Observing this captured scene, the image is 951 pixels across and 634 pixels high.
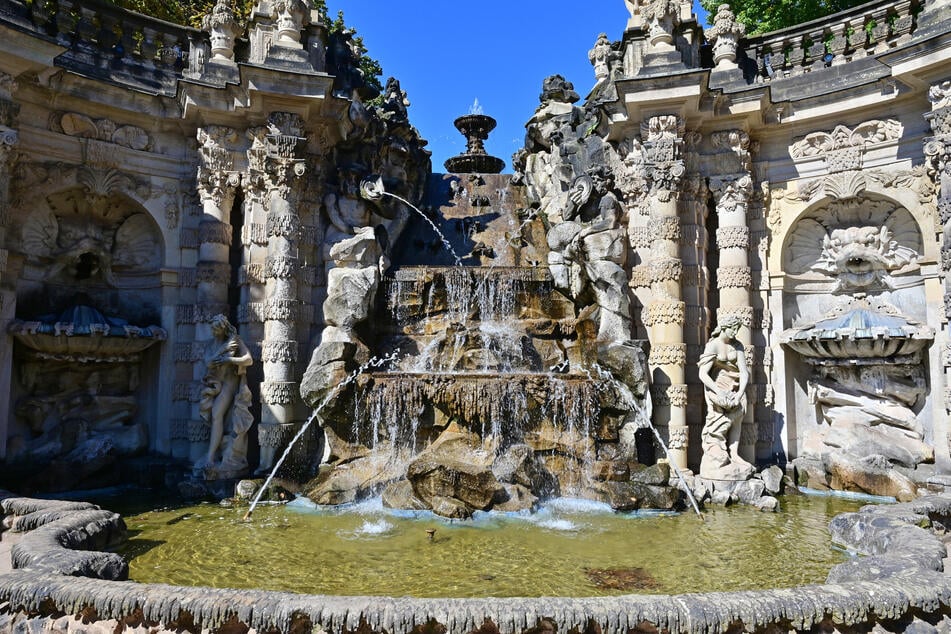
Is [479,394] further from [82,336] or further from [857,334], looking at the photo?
[82,336]

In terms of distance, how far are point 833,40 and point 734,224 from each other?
3.38 metres

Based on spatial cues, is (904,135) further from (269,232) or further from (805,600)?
(269,232)

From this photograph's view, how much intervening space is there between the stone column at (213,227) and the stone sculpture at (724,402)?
24.6ft

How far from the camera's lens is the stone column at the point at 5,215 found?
8.27 metres

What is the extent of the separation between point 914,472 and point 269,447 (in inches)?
363

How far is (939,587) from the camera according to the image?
154 inches

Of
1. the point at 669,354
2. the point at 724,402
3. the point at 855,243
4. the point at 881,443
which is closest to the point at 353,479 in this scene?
the point at 669,354

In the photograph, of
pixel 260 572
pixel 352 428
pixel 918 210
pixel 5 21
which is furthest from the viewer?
pixel 918 210

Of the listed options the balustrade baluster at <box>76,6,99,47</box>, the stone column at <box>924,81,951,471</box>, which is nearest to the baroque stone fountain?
the stone column at <box>924,81,951,471</box>

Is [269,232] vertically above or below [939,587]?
above

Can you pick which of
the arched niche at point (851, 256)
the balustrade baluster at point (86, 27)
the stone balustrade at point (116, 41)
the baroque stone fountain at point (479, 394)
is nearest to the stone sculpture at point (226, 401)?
the baroque stone fountain at point (479, 394)

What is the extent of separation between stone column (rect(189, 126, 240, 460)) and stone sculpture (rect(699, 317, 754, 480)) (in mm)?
7498

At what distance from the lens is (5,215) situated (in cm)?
848

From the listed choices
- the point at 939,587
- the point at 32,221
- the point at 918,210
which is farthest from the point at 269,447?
the point at 918,210
